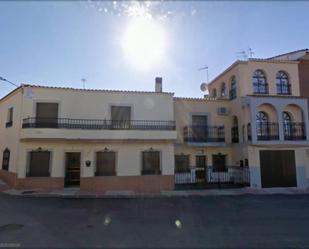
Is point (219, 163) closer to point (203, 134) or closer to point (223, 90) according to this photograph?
point (203, 134)

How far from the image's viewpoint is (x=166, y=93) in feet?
49.8

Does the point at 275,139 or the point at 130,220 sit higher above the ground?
the point at 275,139

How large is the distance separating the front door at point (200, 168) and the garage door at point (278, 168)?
12.4ft

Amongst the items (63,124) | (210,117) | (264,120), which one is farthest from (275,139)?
(63,124)

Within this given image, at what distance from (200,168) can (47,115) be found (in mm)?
10631

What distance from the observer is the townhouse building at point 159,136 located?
13.5m

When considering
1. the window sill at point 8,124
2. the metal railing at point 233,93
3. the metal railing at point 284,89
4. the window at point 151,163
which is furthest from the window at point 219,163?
the window sill at point 8,124

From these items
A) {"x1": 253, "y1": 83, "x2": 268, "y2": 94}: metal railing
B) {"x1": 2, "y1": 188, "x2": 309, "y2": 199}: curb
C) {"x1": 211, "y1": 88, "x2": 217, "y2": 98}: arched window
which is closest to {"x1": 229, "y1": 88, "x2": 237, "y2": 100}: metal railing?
{"x1": 253, "y1": 83, "x2": 268, "y2": 94}: metal railing

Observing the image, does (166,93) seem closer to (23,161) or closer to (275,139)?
(275,139)

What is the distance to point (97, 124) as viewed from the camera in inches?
555

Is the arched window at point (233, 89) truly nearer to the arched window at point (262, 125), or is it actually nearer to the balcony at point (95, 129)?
the arched window at point (262, 125)

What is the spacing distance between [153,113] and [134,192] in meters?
4.97

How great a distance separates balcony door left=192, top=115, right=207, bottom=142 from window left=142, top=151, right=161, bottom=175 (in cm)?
329

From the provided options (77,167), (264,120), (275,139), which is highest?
(264,120)
